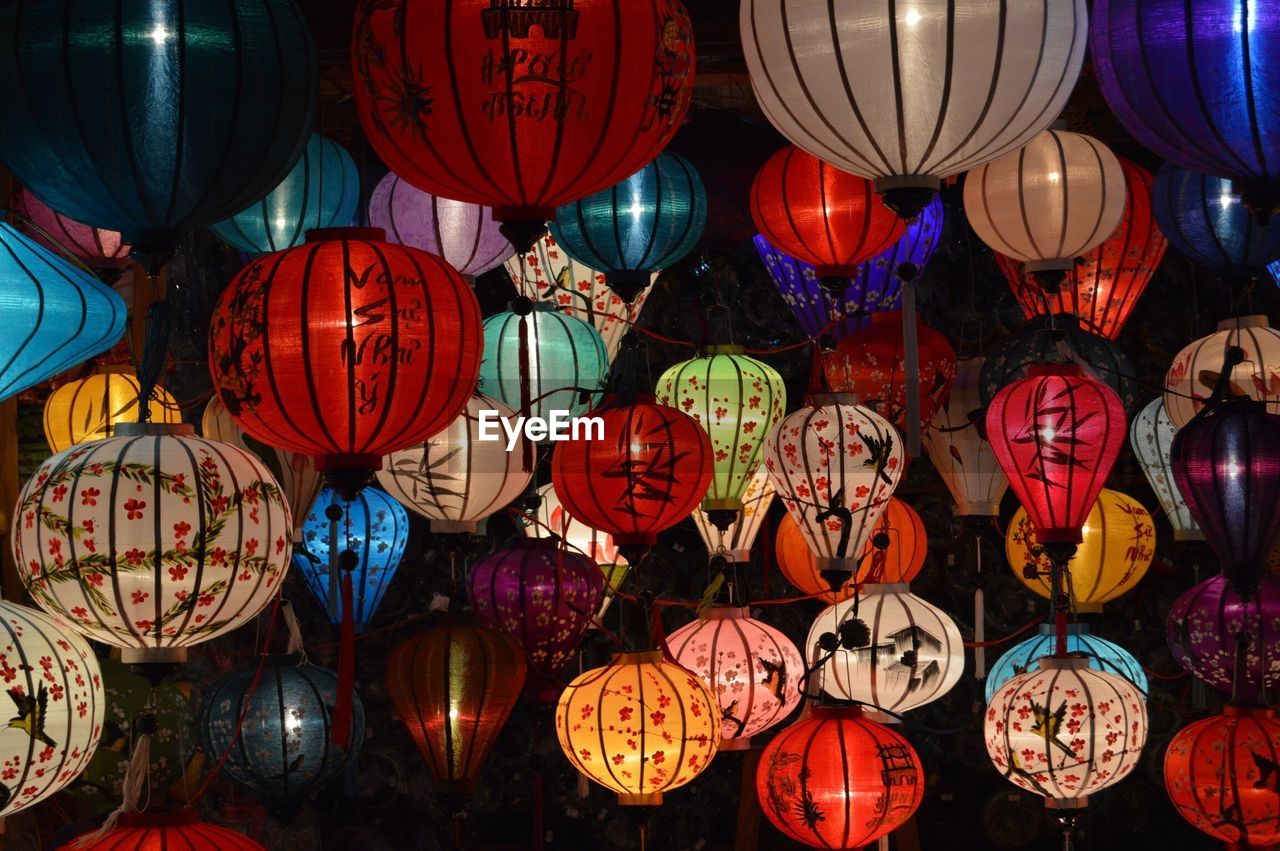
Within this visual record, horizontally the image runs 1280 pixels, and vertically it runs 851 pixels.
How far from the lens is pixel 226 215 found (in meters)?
2.68

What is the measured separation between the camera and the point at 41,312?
10.00 ft

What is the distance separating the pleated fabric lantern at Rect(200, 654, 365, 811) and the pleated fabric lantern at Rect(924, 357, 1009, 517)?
172 centimetres

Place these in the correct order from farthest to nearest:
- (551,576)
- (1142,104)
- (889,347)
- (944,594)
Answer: (944,594), (889,347), (551,576), (1142,104)

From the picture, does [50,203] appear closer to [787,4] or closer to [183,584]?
[183,584]

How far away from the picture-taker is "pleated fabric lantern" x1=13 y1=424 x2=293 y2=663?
2.90m

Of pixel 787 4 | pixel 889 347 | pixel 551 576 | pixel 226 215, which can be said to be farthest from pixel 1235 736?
pixel 226 215

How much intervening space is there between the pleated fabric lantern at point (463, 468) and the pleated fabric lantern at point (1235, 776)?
1.60 m

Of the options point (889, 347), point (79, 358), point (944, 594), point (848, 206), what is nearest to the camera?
point (79, 358)

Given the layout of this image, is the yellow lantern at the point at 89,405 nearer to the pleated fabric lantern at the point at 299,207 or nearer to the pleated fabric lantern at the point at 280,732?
the pleated fabric lantern at the point at 299,207

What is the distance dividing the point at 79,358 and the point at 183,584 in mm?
527

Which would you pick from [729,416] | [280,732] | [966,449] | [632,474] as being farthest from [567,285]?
[280,732]

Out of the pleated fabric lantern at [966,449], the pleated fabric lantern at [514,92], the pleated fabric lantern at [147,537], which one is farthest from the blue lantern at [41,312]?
the pleated fabric lantern at [966,449]

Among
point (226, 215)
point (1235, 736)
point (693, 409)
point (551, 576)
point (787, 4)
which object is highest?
point (787, 4)

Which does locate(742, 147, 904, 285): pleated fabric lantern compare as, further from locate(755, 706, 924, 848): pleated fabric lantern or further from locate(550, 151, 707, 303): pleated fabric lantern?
locate(755, 706, 924, 848): pleated fabric lantern
